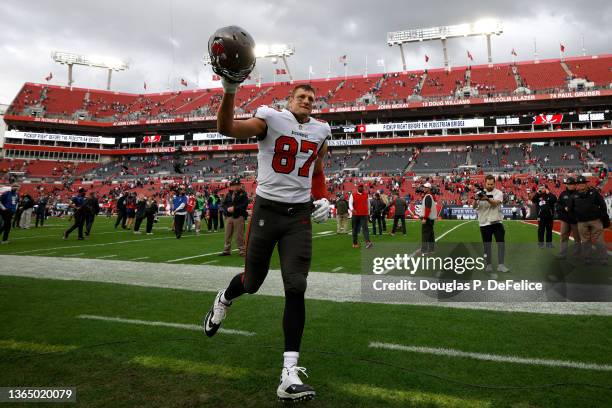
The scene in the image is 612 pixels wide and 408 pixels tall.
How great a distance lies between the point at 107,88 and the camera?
6938 cm

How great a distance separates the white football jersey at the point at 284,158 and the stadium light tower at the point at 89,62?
77486 millimetres

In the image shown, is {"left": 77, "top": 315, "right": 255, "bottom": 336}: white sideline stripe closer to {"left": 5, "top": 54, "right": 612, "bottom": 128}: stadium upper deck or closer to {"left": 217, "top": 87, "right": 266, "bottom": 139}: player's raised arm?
{"left": 217, "top": 87, "right": 266, "bottom": 139}: player's raised arm

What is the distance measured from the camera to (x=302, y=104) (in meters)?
3.21

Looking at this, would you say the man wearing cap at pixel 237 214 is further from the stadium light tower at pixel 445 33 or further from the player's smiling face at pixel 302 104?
the stadium light tower at pixel 445 33

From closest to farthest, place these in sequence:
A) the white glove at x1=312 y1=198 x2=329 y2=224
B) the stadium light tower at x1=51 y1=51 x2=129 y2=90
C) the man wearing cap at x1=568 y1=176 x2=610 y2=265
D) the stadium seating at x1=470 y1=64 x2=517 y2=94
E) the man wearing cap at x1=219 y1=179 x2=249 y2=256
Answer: the white glove at x1=312 y1=198 x2=329 y2=224 < the man wearing cap at x1=568 y1=176 x2=610 y2=265 < the man wearing cap at x1=219 y1=179 x2=249 y2=256 < the stadium seating at x1=470 y1=64 x2=517 y2=94 < the stadium light tower at x1=51 y1=51 x2=129 y2=90

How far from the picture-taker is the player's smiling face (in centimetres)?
321

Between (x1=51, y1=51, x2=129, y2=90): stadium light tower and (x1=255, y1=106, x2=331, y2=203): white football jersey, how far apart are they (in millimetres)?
77486

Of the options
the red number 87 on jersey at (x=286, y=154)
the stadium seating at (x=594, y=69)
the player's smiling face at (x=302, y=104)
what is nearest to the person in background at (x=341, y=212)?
the player's smiling face at (x=302, y=104)

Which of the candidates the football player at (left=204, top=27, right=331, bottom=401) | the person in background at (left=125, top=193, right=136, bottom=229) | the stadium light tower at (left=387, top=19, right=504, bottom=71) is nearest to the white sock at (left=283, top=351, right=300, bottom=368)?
the football player at (left=204, top=27, right=331, bottom=401)

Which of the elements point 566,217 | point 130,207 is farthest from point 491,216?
point 130,207

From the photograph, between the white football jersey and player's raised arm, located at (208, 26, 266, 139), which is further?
the white football jersey

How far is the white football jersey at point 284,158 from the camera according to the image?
3059 millimetres

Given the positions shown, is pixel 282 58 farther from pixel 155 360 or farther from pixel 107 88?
pixel 155 360

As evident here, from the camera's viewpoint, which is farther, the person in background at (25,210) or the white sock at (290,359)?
the person in background at (25,210)
